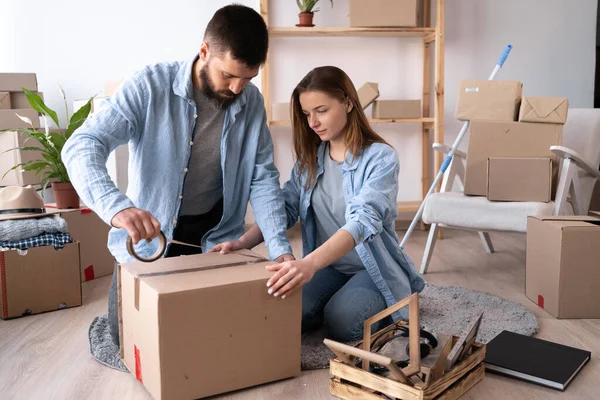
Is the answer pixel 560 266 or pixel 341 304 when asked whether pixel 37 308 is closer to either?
pixel 341 304

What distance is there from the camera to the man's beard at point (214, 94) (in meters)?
1.69

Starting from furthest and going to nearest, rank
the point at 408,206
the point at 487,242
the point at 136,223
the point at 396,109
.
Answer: the point at 408,206, the point at 396,109, the point at 487,242, the point at 136,223

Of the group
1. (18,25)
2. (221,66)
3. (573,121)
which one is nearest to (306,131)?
(221,66)

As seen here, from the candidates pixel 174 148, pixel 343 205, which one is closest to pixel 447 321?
pixel 343 205

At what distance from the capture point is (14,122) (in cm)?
301

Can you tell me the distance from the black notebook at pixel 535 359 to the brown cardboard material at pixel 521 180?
3.05 feet

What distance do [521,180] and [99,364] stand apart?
185 cm

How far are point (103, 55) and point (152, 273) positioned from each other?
2.48m

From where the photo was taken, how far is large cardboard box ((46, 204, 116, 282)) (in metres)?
2.62

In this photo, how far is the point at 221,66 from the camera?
159 cm

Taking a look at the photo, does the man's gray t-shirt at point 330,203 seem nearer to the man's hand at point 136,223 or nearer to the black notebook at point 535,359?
the black notebook at point 535,359

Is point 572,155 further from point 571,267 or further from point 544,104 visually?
point 571,267

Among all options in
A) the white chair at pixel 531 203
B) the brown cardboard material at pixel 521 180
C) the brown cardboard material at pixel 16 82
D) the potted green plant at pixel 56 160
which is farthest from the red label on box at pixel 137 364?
the brown cardboard material at pixel 16 82

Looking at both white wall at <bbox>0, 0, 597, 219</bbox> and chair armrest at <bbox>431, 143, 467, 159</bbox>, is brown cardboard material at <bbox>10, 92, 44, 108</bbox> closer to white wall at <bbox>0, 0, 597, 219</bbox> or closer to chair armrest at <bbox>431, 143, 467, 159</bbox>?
white wall at <bbox>0, 0, 597, 219</bbox>
